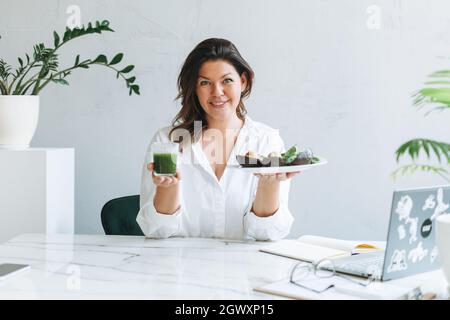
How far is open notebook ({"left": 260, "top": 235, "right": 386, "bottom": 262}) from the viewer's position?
1628 millimetres

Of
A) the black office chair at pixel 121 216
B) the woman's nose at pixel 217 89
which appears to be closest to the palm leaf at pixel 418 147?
the woman's nose at pixel 217 89

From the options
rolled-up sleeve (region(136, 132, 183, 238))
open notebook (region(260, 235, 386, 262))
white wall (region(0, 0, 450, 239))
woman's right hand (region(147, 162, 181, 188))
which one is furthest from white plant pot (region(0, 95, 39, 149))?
open notebook (region(260, 235, 386, 262))

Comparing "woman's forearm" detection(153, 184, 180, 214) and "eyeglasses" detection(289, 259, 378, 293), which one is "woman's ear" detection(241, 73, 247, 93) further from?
"eyeglasses" detection(289, 259, 378, 293)

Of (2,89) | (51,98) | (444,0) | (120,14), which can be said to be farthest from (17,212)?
(444,0)

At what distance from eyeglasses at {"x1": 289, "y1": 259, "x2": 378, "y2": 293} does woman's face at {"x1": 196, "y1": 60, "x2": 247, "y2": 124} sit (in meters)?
0.83

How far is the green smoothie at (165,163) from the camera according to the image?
1.72 m

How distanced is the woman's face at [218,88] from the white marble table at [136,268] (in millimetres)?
518

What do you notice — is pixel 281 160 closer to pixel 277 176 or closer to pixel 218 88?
pixel 277 176

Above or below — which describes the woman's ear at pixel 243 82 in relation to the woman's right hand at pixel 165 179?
above

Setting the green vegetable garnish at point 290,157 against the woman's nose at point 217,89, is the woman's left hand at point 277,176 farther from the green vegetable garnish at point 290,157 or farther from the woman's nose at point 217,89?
the woman's nose at point 217,89

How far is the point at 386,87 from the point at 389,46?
0.21m

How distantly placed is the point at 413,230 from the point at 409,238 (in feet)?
0.07

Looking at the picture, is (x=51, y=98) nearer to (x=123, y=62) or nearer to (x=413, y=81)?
(x=123, y=62)
